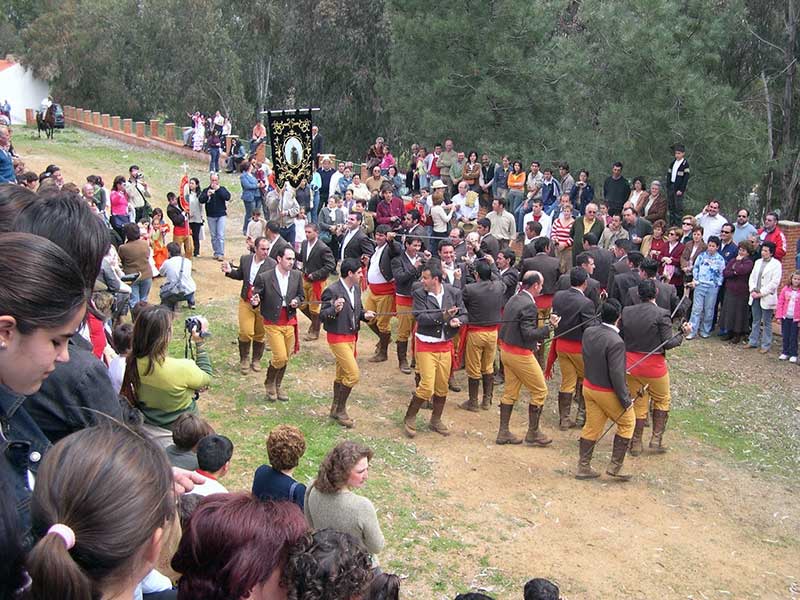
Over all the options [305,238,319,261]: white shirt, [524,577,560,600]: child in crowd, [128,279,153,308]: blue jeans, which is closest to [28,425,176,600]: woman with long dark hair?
[524,577,560,600]: child in crowd

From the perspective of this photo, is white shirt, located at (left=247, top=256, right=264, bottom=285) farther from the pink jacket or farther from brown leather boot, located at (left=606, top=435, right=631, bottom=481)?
the pink jacket

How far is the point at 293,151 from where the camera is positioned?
18.1m

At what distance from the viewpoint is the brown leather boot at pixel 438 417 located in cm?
1105

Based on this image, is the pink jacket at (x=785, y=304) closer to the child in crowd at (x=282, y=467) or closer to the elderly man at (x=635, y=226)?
the elderly man at (x=635, y=226)

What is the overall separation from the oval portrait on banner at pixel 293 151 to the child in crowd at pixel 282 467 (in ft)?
41.6

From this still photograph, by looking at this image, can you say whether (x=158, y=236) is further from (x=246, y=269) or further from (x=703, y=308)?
(x=703, y=308)

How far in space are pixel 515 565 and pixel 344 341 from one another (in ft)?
12.4

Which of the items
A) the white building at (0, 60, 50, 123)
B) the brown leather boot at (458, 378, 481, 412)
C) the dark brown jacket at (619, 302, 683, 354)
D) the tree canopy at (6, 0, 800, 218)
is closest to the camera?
the dark brown jacket at (619, 302, 683, 354)

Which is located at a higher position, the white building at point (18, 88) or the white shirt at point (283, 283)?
the white building at point (18, 88)

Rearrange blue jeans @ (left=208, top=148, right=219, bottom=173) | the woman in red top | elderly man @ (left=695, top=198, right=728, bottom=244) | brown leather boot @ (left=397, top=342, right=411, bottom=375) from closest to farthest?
brown leather boot @ (left=397, top=342, right=411, bottom=375) → elderly man @ (left=695, top=198, right=728, bottom=244) → the woman in red top → blue jeans @ (left=208, top=148, right=219, bottom=173)

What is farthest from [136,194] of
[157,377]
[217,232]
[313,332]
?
[157,377]

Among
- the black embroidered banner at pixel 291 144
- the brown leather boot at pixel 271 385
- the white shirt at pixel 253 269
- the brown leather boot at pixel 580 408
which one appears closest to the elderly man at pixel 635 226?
the brown leather boot at pixel 580 408

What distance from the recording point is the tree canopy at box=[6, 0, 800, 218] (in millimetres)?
18703

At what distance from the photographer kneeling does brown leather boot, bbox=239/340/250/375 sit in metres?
5.69
